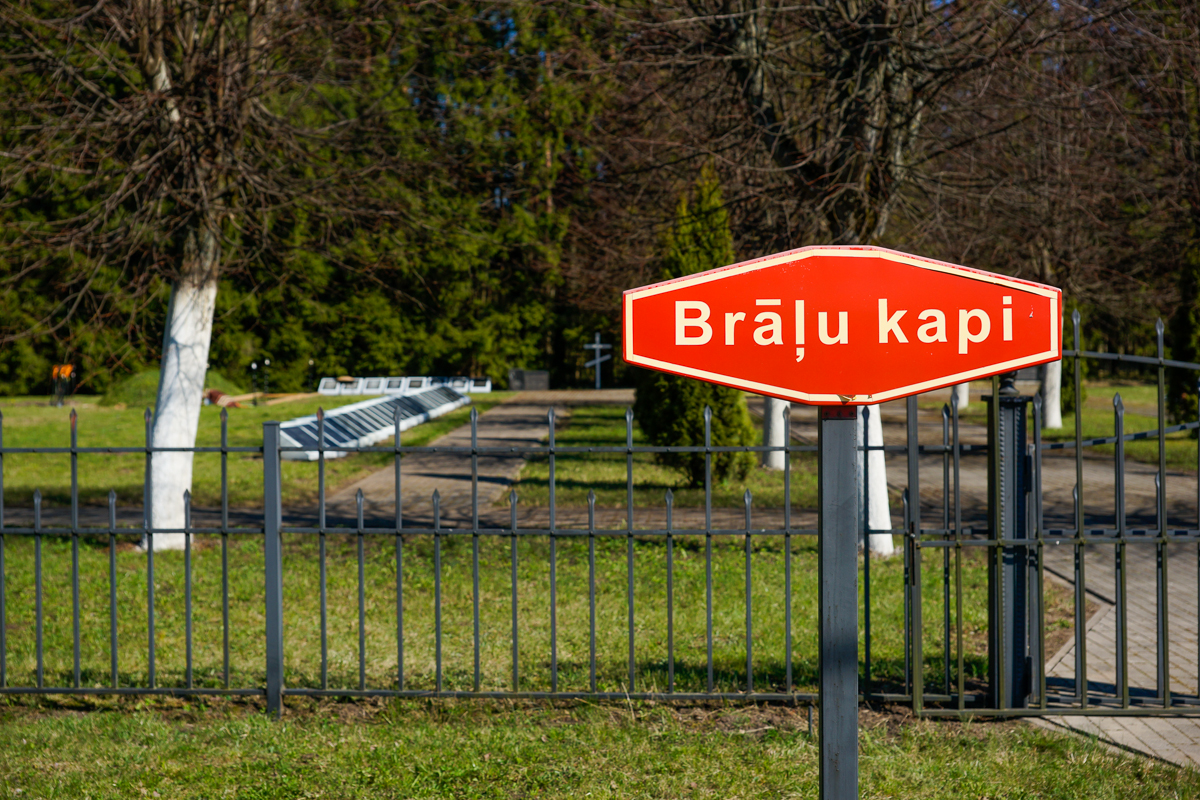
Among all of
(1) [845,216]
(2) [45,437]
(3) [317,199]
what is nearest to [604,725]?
(1) [845,216]

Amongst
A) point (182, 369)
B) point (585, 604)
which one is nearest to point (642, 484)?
point (585, 604)

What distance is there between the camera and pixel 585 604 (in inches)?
273

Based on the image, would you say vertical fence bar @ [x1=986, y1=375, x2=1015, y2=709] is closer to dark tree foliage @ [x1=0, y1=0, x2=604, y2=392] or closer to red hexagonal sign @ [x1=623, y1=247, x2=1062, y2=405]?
red hexagonal sign @ [x1=623, y1=247, x2=1062, y2=405]

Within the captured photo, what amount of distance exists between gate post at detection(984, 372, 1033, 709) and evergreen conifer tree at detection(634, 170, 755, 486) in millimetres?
6650

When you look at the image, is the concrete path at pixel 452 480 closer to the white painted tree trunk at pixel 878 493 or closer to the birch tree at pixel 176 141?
the birch tree at pixel 176 141

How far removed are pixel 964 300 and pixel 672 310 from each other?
2.26 ft

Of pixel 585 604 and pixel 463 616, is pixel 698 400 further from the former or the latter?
pixel 463 616

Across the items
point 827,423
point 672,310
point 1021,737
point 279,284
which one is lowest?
point 1021,737

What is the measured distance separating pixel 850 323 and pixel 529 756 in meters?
2.62

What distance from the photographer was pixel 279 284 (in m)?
8.75

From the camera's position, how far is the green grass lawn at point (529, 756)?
3.81 metres

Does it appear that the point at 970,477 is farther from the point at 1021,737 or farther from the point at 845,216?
the point at 1021,737

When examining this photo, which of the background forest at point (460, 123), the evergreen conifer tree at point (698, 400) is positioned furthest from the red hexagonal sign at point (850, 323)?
the evergreen conifer tree at point (698, 400)

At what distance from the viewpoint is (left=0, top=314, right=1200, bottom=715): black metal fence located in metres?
4.43
